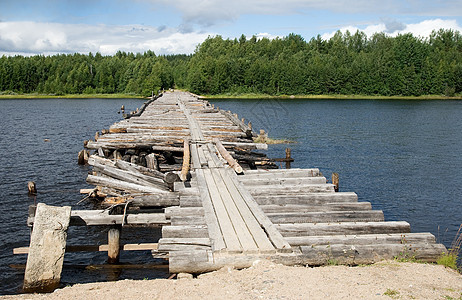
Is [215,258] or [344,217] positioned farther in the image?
[344,217]

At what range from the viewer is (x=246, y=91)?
127875 mm

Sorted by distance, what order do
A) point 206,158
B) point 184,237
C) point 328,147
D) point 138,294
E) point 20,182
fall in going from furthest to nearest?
point 328,147
point 20,182
point 206,158
point 184,237
point 138,294

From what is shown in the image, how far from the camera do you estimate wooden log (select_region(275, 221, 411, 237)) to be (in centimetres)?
872

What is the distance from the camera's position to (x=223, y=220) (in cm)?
908

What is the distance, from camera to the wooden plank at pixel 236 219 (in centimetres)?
802

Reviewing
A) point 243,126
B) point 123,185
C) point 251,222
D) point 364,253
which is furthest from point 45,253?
point 243,126

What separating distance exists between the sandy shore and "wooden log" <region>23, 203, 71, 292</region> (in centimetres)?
132

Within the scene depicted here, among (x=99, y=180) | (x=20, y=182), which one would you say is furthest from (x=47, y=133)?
(x=99, y=180)

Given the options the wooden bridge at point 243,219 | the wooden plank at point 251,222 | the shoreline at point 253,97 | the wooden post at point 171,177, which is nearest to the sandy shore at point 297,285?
the wooden bridge at point 243,219

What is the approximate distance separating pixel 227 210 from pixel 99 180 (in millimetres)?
6348

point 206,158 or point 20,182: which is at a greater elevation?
point 206,158

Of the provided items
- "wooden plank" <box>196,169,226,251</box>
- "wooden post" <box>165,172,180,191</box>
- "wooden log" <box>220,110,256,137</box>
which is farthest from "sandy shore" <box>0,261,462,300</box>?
"wooden log" <box>220,110,256,137</box>

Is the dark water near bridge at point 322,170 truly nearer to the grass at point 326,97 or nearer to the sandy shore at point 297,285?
the sandy shore at point 297,285

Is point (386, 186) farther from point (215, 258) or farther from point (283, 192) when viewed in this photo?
point (215, 258)
